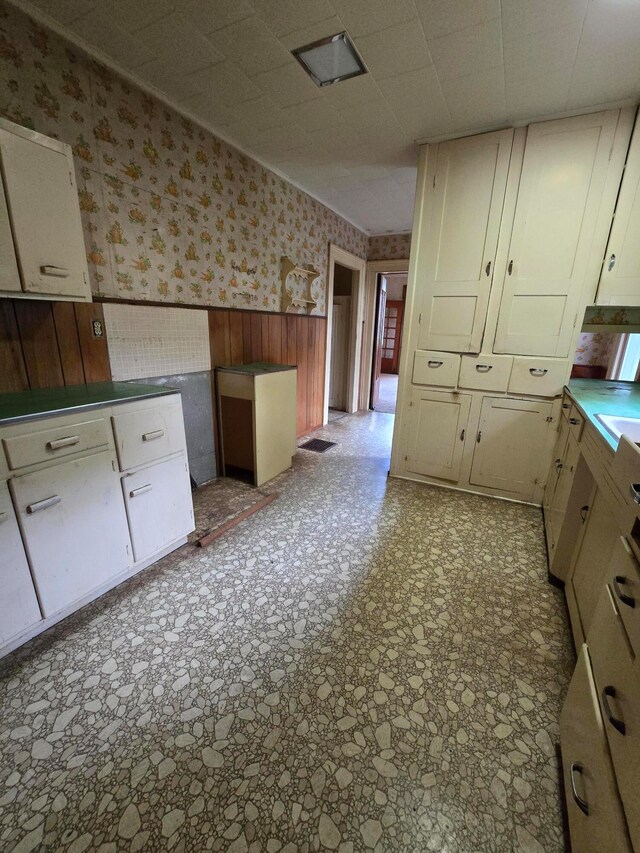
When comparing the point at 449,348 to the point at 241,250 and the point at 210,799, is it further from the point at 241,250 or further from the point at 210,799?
the point at 210,799

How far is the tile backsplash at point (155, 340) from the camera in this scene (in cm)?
194

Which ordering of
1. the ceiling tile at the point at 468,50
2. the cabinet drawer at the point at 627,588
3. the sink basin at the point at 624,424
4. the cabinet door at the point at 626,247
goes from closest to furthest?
A: 1. the cabinet drawer at the point at 627,588
2. the sink basin at the point at 624,424
3. the ceiling tile at the point at 468,50
4. the cabinet door at the point at 626,247

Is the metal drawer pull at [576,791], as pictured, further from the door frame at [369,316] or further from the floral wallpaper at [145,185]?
the door frame at [369,316]

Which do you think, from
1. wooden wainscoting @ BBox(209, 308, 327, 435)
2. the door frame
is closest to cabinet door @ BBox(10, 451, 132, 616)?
wooden wainscoting @ BBox(209, 308, 327, 435)

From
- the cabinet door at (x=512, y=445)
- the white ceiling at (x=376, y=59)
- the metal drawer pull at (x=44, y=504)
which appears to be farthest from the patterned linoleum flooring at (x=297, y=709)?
the white ceiling at (x=376, y=59)

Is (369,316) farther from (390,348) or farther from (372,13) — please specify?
(390,348)

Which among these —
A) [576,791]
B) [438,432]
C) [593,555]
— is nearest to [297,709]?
[576,791]

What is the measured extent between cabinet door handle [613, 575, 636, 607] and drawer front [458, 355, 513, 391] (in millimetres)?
1768

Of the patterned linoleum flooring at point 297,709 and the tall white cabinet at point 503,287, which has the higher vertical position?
the tall white cabinet at point 503,287

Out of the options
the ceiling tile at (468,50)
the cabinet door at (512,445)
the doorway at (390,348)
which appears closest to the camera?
the ceiling tile at (468,50)

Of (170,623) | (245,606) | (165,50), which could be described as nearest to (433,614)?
(245,606)

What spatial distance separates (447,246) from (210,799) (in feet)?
9.68

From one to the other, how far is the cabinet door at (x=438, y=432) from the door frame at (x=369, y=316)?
8.06 ft

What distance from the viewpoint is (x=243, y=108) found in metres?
2.04
